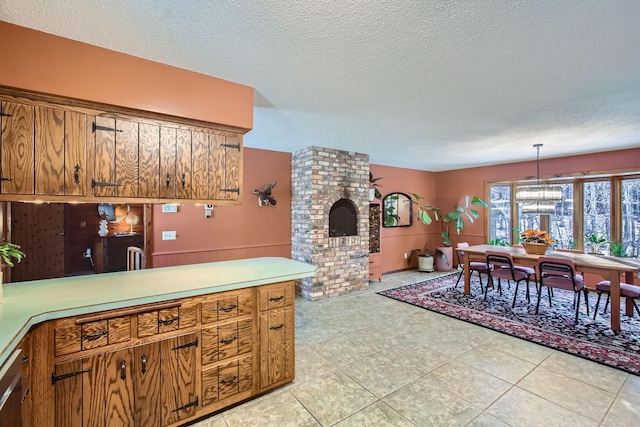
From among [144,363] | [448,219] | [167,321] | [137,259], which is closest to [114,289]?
[167,321]

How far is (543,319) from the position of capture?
382cm

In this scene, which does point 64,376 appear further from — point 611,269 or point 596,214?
point 596,214

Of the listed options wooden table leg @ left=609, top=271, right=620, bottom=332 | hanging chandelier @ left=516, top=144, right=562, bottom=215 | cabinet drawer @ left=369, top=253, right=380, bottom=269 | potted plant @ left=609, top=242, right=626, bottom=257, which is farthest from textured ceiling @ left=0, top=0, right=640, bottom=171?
cabinet drawer @ left=369, top=253, right=380, bottom=269

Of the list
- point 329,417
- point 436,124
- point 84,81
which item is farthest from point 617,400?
point 84,81

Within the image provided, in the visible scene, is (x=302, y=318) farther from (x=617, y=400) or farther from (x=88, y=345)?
(x=617, y=400)

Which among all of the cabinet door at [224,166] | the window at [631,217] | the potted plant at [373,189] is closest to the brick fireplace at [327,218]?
the potted plant at [373,189]

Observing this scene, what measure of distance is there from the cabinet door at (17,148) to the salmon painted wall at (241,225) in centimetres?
217

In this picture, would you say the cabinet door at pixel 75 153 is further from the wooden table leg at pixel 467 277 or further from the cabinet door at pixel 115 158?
the wooden table leg at pixel 467 277

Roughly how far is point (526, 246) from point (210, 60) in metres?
4.92

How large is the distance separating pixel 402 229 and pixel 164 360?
19.6 feet

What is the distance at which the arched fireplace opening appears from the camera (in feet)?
16.7

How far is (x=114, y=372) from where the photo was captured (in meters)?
1.74

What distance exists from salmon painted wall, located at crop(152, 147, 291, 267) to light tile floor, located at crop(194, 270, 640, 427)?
5.90 ft

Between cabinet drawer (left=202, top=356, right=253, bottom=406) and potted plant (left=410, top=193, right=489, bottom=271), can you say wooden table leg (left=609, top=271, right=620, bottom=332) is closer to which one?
potted plant (left=410, top=193, right=489, bottom=271)
